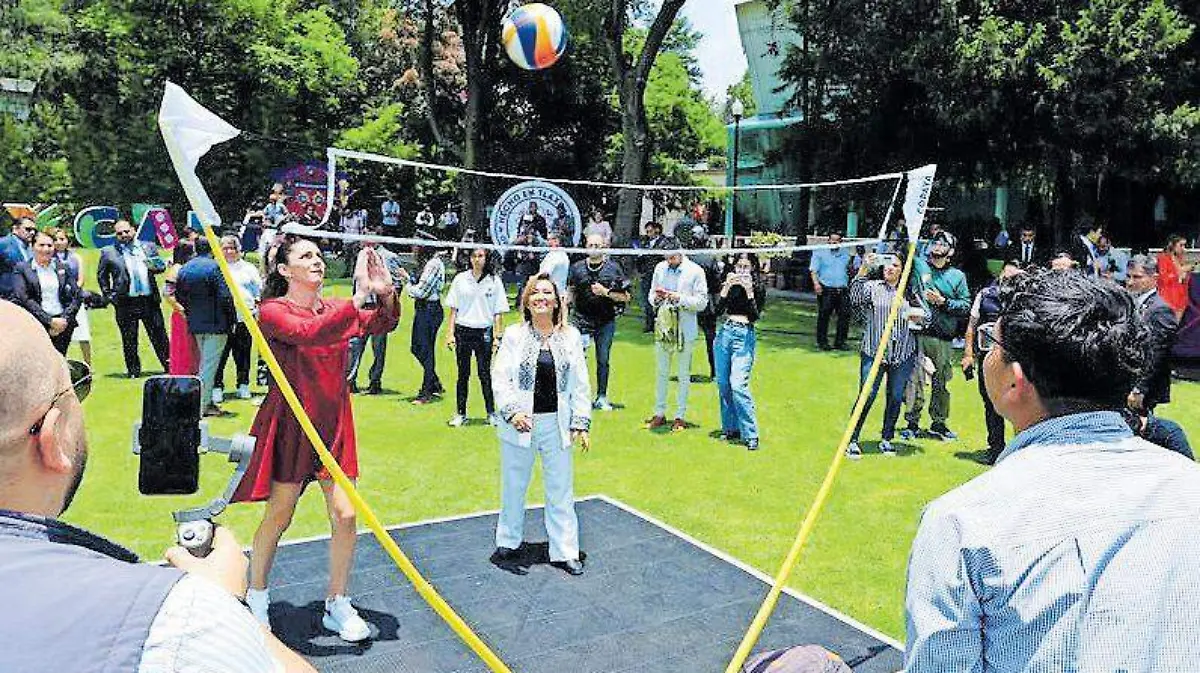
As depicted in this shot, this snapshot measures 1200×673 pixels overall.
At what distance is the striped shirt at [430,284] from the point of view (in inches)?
448

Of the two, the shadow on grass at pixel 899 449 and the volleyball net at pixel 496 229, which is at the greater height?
the volleyball net at pixel 496 229

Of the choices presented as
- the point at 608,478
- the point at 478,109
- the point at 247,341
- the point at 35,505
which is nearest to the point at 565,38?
the point at 247,341

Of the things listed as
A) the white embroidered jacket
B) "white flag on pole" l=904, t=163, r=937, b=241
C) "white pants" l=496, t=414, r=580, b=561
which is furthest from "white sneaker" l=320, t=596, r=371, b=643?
"white flag on pole" l=904, t=163, r=937, b=241

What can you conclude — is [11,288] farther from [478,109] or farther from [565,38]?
[478,109]

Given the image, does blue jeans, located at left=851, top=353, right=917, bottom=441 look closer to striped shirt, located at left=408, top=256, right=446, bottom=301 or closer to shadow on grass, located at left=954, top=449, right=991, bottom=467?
shadow on grass, located at left=954, top=449, right=991, bottom=467

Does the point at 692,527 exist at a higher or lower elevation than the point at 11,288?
lower

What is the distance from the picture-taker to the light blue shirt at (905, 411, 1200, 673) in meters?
1.96

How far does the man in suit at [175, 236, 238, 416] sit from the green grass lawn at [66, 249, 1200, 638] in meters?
0.73

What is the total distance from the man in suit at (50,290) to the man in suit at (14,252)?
0.07 meters

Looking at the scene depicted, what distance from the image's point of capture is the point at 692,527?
7.29m

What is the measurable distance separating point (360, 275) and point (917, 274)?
647 cm

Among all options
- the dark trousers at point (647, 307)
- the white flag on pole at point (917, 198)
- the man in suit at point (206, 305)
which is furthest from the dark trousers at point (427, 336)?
the dark trousers at point (647, 307)

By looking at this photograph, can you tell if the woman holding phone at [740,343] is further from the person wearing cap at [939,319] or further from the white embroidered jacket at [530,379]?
the white embroidered jacket at [530,379]

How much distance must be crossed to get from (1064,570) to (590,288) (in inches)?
353
